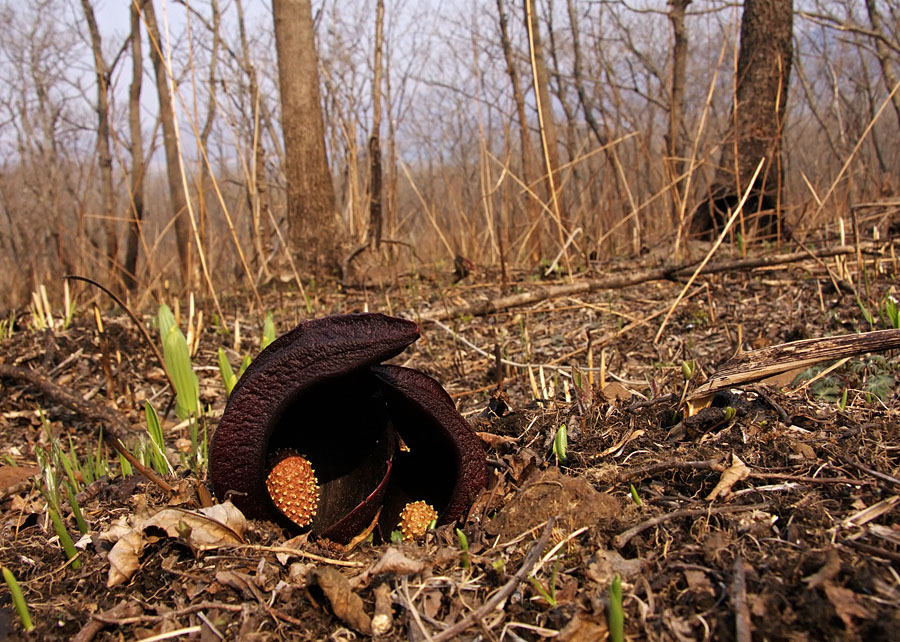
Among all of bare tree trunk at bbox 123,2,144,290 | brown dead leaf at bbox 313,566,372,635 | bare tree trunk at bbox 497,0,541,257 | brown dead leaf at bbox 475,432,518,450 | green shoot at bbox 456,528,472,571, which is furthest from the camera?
bare tree trunk at bbox 123,2,144,290

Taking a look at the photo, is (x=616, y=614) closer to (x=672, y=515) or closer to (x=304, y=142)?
(x=672, y=515)

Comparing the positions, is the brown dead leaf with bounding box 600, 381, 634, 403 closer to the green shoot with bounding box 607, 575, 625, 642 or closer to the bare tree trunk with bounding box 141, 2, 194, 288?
the green shoot with bounding box 607, 575, 625, 642

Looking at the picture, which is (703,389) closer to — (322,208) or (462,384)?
(462,384)

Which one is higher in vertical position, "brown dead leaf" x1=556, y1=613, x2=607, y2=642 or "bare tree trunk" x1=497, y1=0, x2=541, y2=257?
"bare tree trunk" x1=497, y1=0, x2=541, y2=257

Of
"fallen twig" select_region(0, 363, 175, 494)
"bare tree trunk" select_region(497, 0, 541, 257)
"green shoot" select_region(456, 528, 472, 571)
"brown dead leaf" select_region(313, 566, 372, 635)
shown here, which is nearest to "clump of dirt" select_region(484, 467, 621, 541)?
"green shoot" select_region(456, 528, 472, 571)

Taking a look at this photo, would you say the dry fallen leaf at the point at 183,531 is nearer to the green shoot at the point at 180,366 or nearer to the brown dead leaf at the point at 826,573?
the brown dead leaf at the point at 826,573

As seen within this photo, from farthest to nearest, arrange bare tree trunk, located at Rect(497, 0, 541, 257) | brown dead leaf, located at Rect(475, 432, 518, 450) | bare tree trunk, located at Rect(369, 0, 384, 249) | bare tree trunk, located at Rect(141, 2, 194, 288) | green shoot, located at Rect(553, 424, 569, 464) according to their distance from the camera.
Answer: bare tree trunk, located at Rect(141, 2, 194, 288)
bare tree trunk, located at Rect(369, 0, 384, 249)
bare tree trunk, located at Rect(497, 0, 541, 257)
brown dead leaf, located at Rect(475, 432, 518, 450)
green shoot, located at Rect(553, 424, 569, 464)

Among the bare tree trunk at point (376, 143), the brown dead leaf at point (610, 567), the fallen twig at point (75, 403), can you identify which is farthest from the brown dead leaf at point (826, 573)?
the bare tree trunk at point (376, 143)

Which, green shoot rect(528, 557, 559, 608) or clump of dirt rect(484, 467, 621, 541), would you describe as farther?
clump of dirt rect(484, 467, 621, 541)
